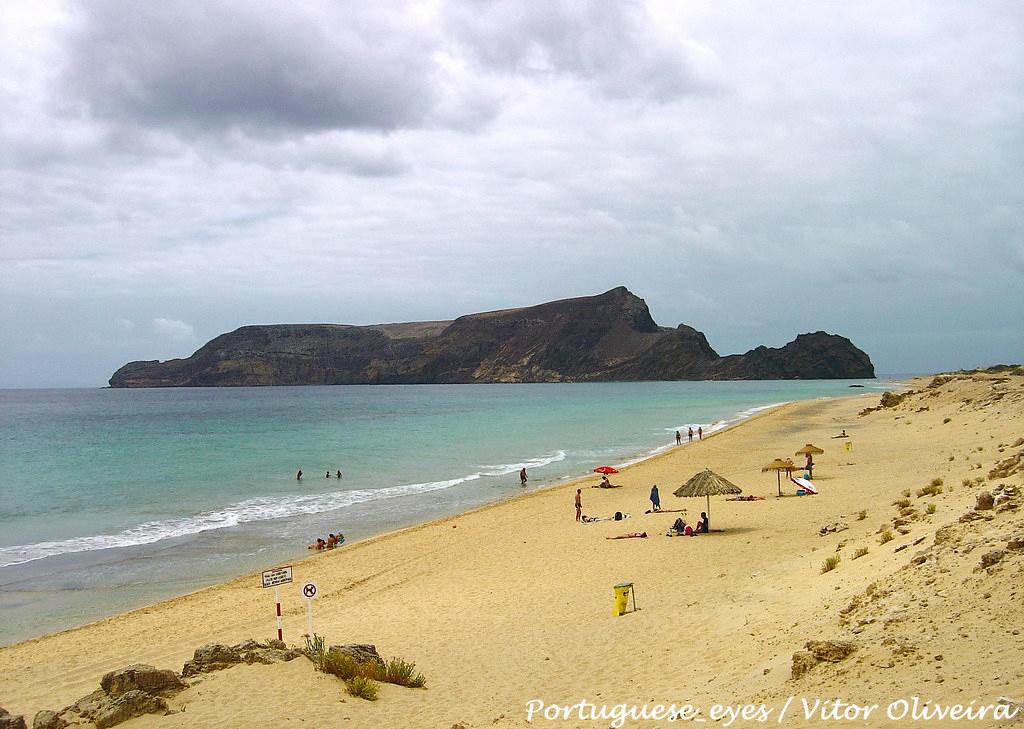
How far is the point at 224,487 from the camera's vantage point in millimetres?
33625

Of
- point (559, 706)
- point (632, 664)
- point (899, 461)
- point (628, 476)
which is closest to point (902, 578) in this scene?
point (632, 664)

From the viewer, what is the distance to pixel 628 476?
3167 centimetres

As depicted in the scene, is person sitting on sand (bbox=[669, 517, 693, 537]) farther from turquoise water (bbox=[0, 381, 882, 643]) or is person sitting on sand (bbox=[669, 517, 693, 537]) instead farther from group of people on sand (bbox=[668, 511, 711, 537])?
turquoise water (bbox=[0, 381, 882, 643])

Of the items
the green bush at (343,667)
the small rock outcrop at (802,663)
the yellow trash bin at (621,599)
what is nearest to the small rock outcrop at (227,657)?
the green bush at (343,667)

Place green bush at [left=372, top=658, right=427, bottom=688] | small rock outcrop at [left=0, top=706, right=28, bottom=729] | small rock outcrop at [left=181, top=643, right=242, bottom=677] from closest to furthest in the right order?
small rock outcrop at [left=0, top=706, right=28, bottom=729] < small rock outcrop at [left=181, top=643, right=242, bottom=677] < green bush at [left=372, top=658, right=427, bottom=688]

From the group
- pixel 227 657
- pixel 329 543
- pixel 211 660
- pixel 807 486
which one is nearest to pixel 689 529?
pixel 807 486

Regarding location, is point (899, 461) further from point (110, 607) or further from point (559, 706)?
point (110, 607)

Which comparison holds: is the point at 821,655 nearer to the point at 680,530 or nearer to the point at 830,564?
the point at 830,564

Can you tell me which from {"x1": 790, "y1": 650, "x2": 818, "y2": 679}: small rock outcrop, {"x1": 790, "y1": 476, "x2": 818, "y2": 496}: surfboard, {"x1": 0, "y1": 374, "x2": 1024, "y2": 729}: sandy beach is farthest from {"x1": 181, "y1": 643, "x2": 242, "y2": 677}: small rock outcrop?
{"x1": 790, "y1": 476, "x2": 818, "y2": 496}: surfboard

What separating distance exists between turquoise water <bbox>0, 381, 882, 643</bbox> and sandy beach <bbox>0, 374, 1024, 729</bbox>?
2839 mm

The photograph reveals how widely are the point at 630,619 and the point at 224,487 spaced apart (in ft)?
89.9

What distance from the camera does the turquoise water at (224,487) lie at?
1830 centimetres

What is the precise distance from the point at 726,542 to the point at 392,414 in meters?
72.4

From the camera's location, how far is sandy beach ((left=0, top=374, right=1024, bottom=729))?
22.2 ft
